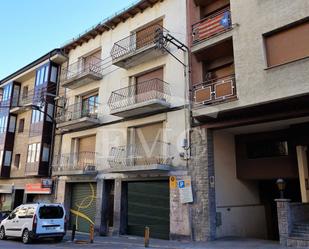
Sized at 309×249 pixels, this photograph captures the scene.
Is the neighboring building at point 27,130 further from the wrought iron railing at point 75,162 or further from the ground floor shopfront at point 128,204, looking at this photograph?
the ground floor shopfront at point 128,204

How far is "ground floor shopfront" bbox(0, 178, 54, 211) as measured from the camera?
62.1 ft

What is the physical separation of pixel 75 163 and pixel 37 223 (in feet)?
18.5

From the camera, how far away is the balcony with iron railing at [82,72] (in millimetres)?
17656

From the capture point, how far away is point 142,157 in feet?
47.6

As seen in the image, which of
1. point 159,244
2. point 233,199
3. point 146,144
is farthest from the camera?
point 146,144

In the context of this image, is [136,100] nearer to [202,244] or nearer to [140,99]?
[140,99]

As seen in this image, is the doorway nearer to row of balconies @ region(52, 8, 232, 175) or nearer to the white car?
row of balconies @ region(52, 8, 232, 175)

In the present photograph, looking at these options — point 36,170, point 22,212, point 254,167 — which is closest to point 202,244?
point 254,167

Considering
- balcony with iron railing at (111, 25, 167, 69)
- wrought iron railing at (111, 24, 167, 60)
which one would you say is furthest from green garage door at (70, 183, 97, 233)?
wrought iron railing at (111, 24, 167, 60)

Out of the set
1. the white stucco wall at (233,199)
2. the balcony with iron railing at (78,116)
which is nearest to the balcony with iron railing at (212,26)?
the white stucco wall at (233,199)

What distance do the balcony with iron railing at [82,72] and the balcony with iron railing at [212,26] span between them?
6.64 m

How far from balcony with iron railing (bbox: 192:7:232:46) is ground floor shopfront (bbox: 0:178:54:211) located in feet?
40.6

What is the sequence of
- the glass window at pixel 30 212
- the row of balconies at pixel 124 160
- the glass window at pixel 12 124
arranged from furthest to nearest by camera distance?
the glass window at pixel 12 124 < the row of balconies at pixel 124 160 < the glass window at pixel 30 212

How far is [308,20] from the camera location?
987 centimetres
